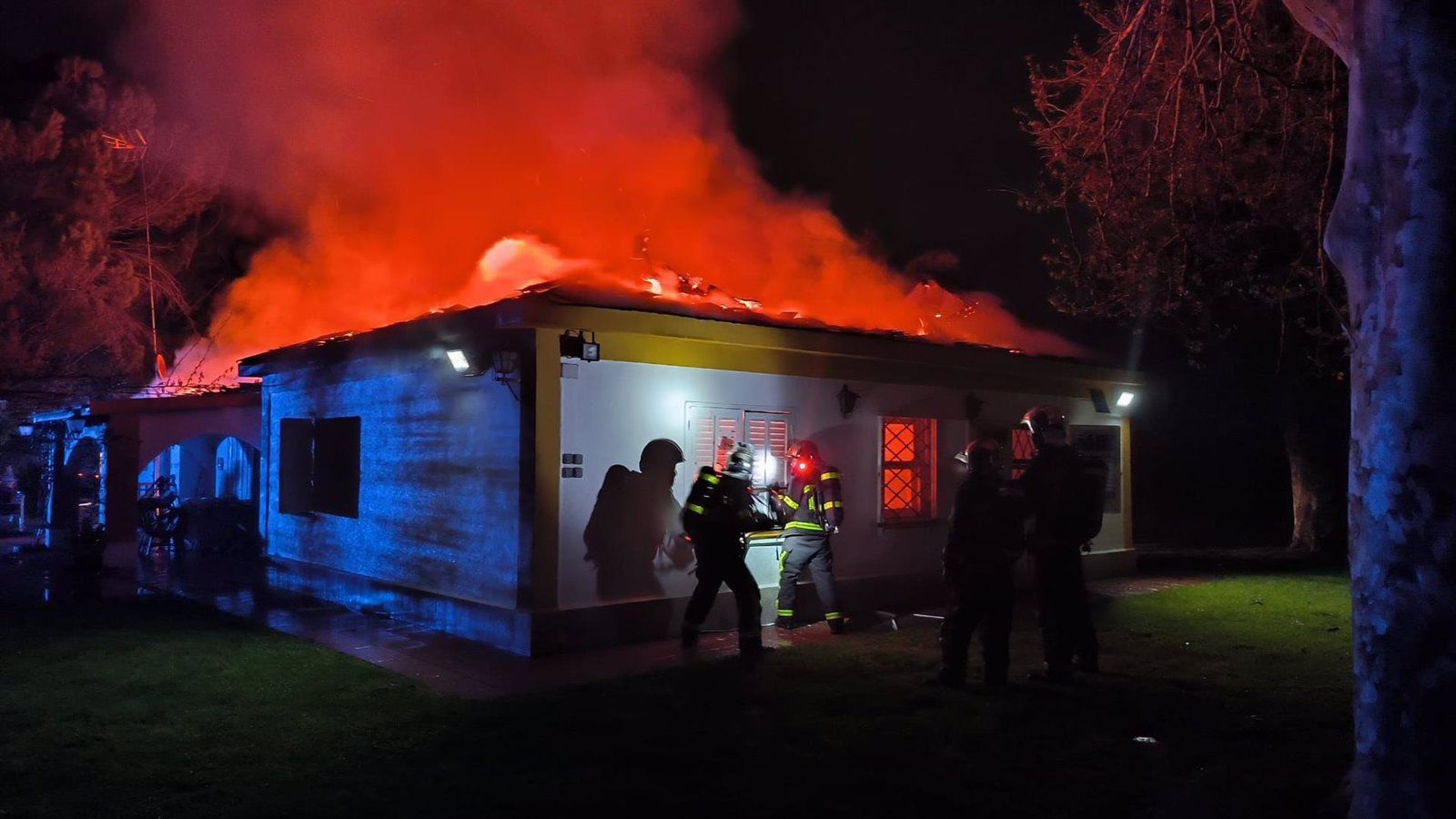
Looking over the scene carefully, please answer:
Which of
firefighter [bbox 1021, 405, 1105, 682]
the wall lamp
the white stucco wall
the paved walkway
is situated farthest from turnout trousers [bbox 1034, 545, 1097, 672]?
the wall lamp

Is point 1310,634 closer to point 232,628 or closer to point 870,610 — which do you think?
point 870,610

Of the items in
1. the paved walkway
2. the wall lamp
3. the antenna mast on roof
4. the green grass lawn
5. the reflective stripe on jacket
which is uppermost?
the antenna mast on roof

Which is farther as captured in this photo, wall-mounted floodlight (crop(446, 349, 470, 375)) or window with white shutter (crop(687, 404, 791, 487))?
window with white shutter (crop(687, 404, 791, 487))

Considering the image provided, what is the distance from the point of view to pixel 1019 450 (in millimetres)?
13281

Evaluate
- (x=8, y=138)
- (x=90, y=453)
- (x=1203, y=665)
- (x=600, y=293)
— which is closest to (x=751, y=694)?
(x=1203, y=665)

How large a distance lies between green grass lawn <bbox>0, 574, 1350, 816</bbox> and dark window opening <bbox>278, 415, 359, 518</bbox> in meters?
2.95

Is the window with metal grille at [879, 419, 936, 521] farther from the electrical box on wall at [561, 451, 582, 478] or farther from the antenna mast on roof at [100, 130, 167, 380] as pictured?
the antenna mast on roof at [100, 130, 167, 380]

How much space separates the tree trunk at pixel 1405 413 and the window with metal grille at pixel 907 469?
7595 mm

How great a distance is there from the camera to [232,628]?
367 inches

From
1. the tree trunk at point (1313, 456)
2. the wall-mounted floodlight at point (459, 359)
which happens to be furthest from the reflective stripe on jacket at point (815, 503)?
the tree trunk at point (1313, 456)

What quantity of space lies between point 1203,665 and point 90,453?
19325mm

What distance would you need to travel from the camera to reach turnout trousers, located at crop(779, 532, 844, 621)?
9.41 meters

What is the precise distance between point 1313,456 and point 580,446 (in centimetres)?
1557

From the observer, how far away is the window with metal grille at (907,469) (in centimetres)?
1160
